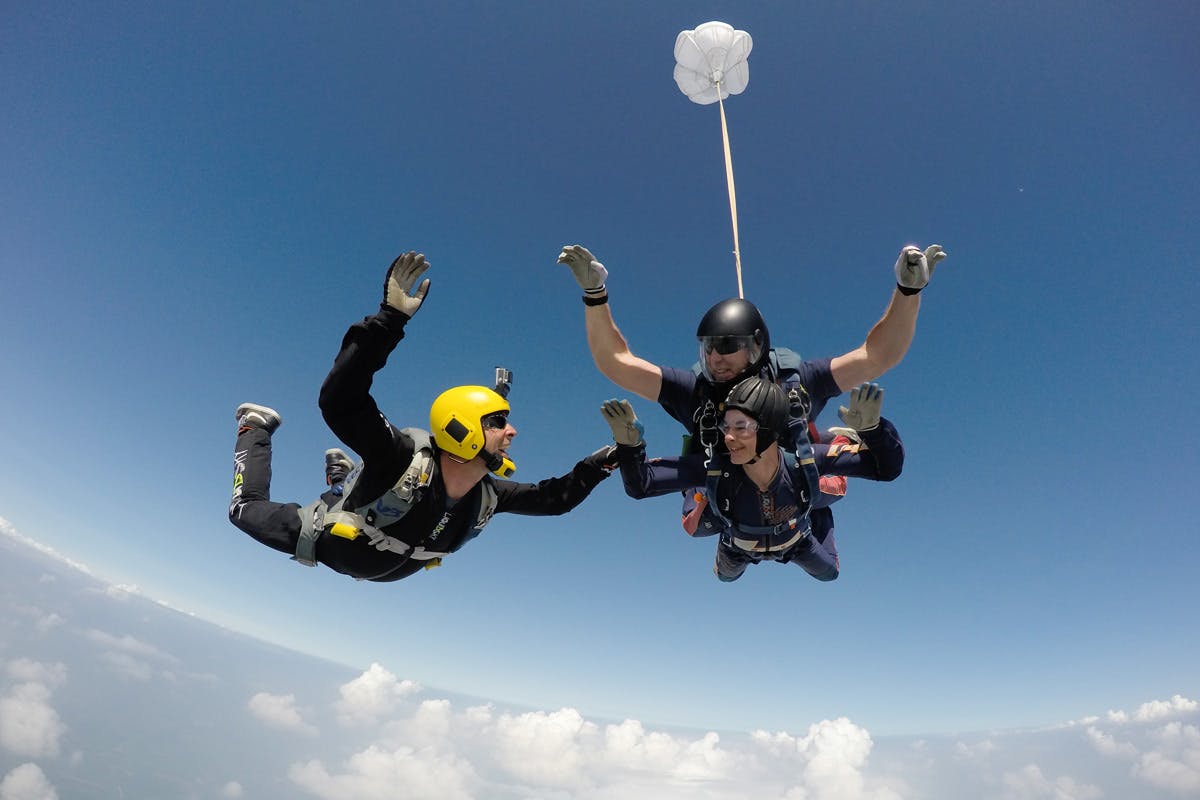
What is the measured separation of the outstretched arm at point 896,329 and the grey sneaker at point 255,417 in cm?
Result: 453

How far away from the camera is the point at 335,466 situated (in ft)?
16.4

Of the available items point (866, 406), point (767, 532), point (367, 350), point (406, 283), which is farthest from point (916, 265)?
point (367, 350)

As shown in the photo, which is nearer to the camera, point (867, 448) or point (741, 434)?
point (741, 434)

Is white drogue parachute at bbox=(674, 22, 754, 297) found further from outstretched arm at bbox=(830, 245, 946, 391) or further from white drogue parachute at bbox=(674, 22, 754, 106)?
outstretched arm at bbox=(830, 245, 946, 391)

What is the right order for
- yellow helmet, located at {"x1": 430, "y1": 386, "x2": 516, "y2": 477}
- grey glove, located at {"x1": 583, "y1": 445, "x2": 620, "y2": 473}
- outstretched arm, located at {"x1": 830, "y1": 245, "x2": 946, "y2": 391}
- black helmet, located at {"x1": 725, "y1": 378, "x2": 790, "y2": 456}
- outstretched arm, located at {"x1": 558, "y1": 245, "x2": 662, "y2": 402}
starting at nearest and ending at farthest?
black helmet, located at {"x1": 725, "y1": 378, "x2": 790, "y2": 456}
outstretched arm, located at {"x1": 830, "y1": 245, "x2": 946, "y2": 391}
yellow helmet, located at {"x1": 430, "y1": 386, "x2": 516, "y2": 477}
outstretched arm, located at {"x1": 558, "y1": 245, "x2": 662, "y2": 402}
grey glove, located at {"x1": 583, "y1": 445, "x2": 620, "y2": 473}

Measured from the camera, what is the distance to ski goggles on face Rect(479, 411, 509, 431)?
12.7 ft

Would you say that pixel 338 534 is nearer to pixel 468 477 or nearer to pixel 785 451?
pixel 468 477

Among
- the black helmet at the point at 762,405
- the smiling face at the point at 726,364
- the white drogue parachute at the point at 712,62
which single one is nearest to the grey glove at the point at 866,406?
the black helmet at the point at 762,405

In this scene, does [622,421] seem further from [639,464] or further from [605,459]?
[605,459]

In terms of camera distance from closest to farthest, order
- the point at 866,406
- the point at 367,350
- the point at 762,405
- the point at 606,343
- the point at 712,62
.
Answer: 1. the point at 367,350
2. the point at 866,406
3. the point at 762,405
4. the point at 606,343
5. the point at 712,62

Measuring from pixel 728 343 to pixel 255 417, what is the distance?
384 centimetres

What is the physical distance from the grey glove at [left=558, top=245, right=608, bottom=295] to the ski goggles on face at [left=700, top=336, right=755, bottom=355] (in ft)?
2.96

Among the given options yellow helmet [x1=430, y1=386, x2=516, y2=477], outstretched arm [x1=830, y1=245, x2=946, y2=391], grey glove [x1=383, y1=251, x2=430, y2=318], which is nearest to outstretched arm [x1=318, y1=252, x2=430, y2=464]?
grey glove [x1=383, y1=251, x2=430, y2=318]

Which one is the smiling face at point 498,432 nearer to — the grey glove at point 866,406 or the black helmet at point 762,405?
the black helmet at point 762,405
